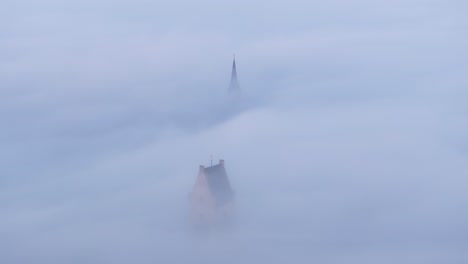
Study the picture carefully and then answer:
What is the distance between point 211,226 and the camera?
41.4 m

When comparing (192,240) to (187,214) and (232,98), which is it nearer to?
(187,214)

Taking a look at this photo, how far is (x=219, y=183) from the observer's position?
41.3 m

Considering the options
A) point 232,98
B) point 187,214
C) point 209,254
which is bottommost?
point 209,254

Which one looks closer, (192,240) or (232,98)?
(192,240)

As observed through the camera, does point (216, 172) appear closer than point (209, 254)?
No

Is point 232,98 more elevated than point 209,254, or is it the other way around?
point 232,98

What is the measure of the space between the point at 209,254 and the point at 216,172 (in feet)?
17.9

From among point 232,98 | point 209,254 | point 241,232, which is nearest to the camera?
point 209,254

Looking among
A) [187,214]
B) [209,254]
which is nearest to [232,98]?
[187,214]

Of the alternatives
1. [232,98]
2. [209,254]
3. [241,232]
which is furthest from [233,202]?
[232,98]

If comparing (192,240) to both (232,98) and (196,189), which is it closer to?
(196,189)

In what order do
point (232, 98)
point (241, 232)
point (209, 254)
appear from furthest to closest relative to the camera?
point (232, 98)
point (241, 232)
point (209, 254)

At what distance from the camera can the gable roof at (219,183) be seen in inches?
1610

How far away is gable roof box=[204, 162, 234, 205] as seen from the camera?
40.9 meters
